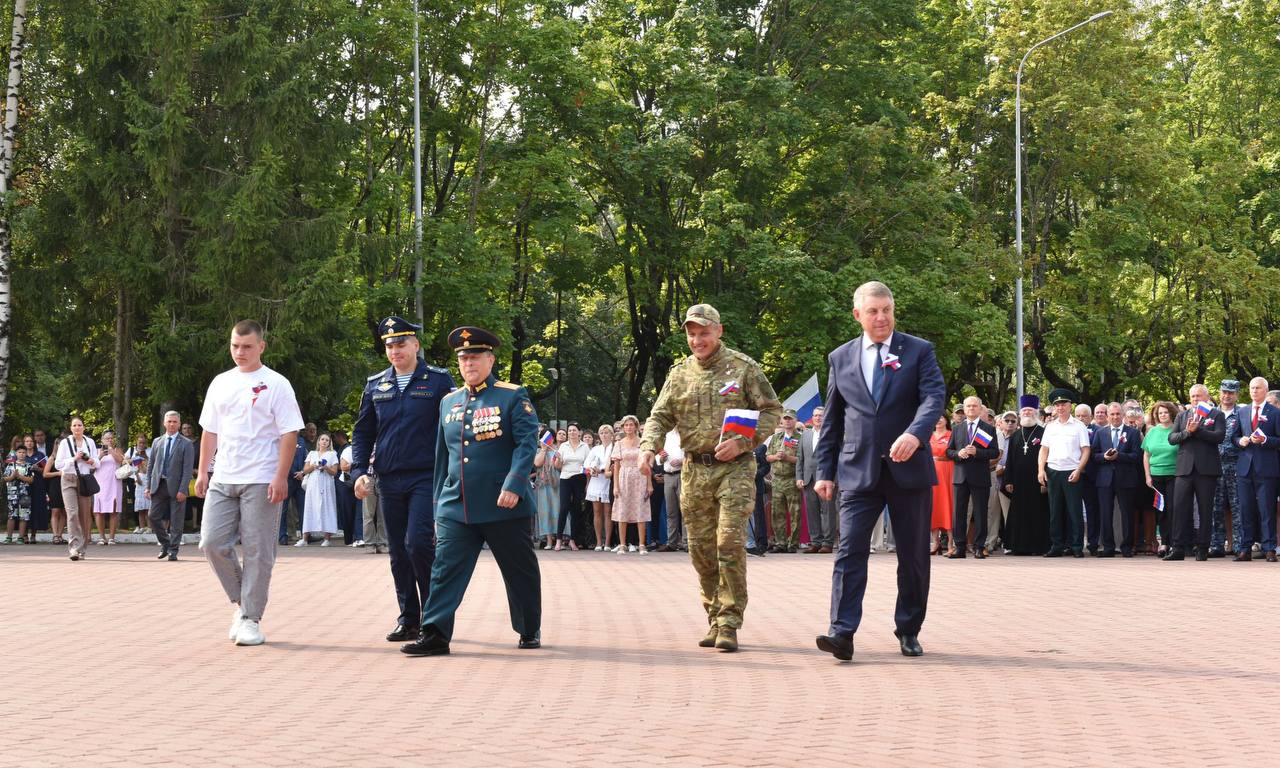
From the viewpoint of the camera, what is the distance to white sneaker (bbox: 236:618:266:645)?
9703 mm

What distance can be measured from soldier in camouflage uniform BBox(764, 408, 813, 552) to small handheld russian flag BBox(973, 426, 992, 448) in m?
3.16

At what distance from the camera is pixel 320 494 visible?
81.9 feet

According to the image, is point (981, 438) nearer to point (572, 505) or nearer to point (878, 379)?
point (572, 505)

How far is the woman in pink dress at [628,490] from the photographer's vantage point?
22.8 meters

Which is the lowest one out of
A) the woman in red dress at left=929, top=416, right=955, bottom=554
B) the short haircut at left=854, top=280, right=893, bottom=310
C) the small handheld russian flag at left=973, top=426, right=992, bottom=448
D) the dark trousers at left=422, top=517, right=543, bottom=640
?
the dark trousers at left=422, top=517, right=543, bottom=640

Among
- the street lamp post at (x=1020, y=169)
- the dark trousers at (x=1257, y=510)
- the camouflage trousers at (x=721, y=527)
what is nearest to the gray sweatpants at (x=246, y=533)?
the camouflage trousers at (x=721, y=527)

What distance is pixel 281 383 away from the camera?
1009 centimetres

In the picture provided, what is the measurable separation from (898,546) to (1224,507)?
12322mm

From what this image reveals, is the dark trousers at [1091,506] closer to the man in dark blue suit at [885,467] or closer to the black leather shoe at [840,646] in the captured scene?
the man in dark blue suit at [885,467]

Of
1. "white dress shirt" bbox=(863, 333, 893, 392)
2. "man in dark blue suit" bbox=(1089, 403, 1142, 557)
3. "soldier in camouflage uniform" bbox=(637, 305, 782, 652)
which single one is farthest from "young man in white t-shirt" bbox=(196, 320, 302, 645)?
"man in dark blue suit" bbox=(1089, 403, 1142, 557)

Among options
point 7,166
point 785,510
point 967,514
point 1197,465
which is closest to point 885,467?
point 1197,465

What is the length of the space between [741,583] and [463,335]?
2.26 m

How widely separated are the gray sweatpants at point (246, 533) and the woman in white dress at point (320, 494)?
15.0m

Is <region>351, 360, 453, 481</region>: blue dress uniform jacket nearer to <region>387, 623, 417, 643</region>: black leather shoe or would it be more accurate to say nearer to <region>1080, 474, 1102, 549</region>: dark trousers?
<region>387, 623, 417, 643</region>: black leather shoe
